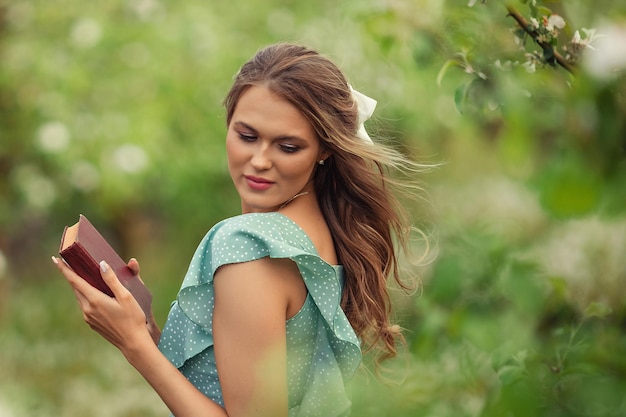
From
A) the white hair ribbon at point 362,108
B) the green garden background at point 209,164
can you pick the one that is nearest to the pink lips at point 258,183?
the white hair ribbon at point 362,108

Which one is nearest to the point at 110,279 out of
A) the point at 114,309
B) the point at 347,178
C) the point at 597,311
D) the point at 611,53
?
the point at 114,309

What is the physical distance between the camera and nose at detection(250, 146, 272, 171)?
71.4 inches

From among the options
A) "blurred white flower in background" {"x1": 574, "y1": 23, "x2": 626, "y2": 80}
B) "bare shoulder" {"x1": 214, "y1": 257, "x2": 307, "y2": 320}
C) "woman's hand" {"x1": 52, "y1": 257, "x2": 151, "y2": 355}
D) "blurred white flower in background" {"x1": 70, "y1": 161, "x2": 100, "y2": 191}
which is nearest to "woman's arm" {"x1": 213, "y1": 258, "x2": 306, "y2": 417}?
"bare shoulder" {"x1": 214, "y1": 257, "x2": 307, "y2": 320}

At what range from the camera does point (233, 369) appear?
1.67m

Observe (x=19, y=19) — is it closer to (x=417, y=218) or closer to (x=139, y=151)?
(x=139, y=151)

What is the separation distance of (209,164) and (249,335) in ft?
19.2

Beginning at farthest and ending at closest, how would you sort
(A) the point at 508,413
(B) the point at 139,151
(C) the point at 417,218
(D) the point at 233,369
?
(B) the point at 139,151, (C) the point at 417,218, (D) the point at 233,369, (A) the point at 508,413

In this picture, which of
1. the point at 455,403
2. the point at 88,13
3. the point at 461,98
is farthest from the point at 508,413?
the point at 88,13

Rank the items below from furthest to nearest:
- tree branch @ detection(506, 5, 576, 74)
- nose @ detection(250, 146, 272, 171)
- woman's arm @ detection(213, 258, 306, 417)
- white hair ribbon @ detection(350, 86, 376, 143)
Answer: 1. white hair ribbon @ detection(350, 86, 376, 143)
2. nose @ detection(250, 146, 272, 171)
3. woman's arm @ detection(213, 258, 306, 417)
4. tree branch @ detection(506, 5, 576, 74)

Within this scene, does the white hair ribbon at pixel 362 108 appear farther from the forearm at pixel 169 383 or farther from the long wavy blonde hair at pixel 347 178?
the forearm at pixel 169 383

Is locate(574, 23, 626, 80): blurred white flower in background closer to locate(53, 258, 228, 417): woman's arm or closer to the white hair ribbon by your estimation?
locate(53, 258, 228, 417): woman's arm

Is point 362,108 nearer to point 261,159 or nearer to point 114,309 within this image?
point 261,159

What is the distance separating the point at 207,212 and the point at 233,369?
20.7ft

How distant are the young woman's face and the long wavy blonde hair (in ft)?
0.08
